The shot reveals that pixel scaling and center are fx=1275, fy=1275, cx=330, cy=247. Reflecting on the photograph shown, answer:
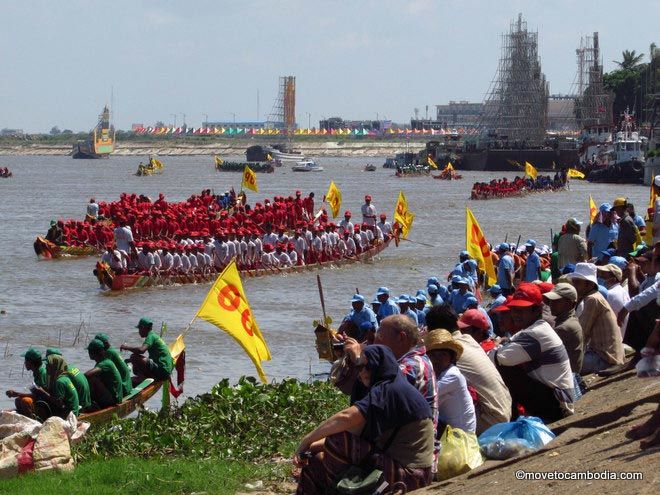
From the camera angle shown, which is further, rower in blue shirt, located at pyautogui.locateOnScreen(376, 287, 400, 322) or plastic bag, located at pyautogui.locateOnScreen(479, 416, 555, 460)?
rower in blue shirt, located at pyautogui.locateOnScreen(376, 287, 400, 322)

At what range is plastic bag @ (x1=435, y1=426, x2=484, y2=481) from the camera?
8.60 m

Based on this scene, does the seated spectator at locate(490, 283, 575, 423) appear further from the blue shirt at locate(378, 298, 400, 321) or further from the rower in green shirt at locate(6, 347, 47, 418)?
the blue shirt at locate(378, 298, 400, 321)

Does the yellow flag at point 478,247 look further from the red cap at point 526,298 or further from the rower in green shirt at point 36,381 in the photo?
the red cap at point 526,298

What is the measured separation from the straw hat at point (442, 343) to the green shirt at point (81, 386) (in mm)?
5298

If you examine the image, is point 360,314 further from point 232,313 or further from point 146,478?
point 146,478

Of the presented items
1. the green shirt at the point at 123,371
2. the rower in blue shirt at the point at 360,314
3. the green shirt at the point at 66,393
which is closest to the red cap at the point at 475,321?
the green shirt at the point at 66,393

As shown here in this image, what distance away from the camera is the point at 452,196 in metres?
78.1

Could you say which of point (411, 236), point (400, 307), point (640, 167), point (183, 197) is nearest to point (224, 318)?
point (400, 307)

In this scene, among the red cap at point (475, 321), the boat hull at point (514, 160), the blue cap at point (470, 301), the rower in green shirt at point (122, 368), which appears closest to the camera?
the red cap at point (475, 321)

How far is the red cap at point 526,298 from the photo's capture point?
9422 mm

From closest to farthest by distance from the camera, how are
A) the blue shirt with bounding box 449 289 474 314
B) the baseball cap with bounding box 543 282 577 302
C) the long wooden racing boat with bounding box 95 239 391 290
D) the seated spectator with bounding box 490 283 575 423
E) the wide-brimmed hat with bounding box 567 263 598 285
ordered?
the seated spectator with bounding box 490 283 575 423 < the baseball cap with bounding box 543 282 577 302 < the wide-brimmed hat with bounding box 567 263 598 285 < the blue shirt with bounding box 449 289 474 314 < the long wooden racing boat with bounding box 95 239 391 290

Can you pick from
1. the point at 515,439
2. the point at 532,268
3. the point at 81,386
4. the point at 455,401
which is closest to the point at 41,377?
the point at 81,386

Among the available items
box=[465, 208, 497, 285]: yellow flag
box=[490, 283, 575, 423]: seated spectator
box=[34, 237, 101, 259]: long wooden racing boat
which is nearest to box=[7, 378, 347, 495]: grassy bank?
box=[490, 283, 575, 423]: seated spectator

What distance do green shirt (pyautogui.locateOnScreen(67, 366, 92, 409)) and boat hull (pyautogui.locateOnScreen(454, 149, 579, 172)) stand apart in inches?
4074
